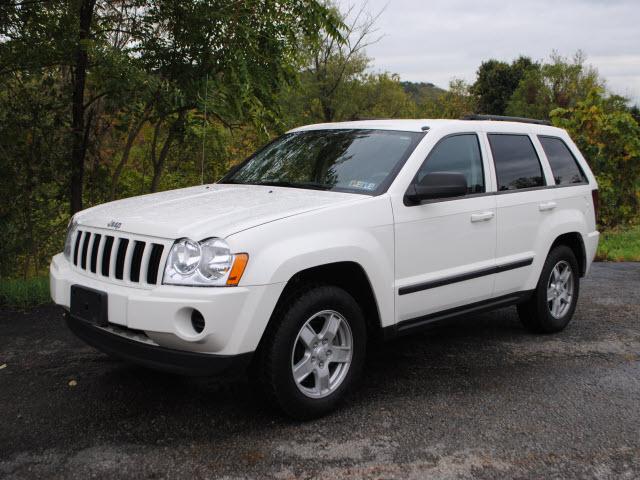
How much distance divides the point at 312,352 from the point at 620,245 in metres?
8.94

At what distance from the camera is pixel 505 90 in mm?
51031

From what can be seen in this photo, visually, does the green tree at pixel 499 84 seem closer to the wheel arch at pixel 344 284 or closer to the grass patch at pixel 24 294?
the grass patch at pixel 24 294

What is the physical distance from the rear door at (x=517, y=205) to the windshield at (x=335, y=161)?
0.91m

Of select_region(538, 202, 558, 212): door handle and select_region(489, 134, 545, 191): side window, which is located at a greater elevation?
select_region(489, 134, 545, 191): side window

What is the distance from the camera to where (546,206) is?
543 cm

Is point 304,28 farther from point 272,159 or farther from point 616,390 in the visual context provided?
point 616,390

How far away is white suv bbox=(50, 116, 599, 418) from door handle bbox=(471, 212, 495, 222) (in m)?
0.01

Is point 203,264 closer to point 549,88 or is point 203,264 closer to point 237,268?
point 237,268

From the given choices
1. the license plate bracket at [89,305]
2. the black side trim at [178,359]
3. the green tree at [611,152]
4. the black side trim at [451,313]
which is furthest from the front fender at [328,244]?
the green tree at [611,152]

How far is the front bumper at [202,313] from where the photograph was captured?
131 inches

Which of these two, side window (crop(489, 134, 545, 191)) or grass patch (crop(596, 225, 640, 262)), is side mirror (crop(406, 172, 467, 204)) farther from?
grass patch (crop(596, 225, 640, 262))

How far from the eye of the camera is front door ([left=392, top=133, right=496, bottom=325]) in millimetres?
4246

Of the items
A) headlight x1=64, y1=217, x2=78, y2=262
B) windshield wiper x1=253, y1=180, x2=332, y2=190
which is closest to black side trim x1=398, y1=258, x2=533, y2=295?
windshield wiper x1=253, y1=180, x2=332, y2=190

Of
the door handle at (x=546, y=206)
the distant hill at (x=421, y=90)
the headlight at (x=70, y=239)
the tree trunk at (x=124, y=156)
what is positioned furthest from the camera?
the distant hill at (x=421, y=90)
